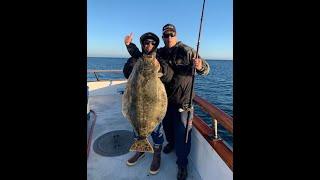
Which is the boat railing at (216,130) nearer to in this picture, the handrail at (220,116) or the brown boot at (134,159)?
the handrail at (220,116)

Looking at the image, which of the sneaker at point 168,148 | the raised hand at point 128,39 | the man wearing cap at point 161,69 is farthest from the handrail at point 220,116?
the raised hand at point 128,39

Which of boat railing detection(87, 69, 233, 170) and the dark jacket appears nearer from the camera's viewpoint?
boat railing detection(87, 69, 233, 170)

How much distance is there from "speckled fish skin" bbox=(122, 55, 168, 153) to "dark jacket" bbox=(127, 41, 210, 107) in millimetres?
719

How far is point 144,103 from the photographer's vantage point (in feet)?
7.97

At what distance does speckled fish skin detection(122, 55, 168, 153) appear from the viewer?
2418 millimetres

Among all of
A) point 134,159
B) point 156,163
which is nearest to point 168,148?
point 156,163

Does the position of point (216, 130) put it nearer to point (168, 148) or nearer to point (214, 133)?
point (214, 133)

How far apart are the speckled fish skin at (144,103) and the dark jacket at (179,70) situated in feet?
2.36

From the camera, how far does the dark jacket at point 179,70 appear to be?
317cm

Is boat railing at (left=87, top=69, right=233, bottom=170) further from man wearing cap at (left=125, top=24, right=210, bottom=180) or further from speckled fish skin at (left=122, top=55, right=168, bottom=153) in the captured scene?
speckled fish skin at (left=122, top=55, right=168, bottom=153)

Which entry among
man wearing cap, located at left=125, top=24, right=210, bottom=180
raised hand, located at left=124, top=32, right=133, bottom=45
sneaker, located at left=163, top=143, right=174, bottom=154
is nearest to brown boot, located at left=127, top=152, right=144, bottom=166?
sneaker, located at left=163, top=143, right=174, bottom=154

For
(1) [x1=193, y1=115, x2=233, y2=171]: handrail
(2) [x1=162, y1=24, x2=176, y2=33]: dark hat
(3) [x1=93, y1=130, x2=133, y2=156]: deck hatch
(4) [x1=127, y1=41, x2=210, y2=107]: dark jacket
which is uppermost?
(2) [x1=162, y1=24, x2=176, y2=33]: dark hat
